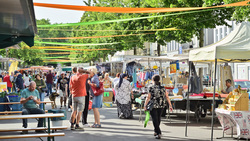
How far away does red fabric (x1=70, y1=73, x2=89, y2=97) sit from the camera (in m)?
13.6

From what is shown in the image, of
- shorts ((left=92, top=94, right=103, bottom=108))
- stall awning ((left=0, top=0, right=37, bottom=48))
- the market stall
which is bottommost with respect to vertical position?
shorts ((left=92, top=94, right=103, bottom=108))

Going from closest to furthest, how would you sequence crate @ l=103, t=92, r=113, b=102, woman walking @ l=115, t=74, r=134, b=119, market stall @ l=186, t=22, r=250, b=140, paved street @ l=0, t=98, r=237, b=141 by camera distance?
market stall @ l=186, t=22, r=250, b=140 < paved street @ l=0, t=98, r=237, b=141 < woman walking @ l=115, t=74, r=134, b=119 < crate @ l=103, t=92, r=113, b=102

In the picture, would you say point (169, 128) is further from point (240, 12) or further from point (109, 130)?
point (240, 12)

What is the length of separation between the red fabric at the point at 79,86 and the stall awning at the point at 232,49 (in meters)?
3.83

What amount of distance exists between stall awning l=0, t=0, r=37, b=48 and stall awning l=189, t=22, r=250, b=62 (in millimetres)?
4783

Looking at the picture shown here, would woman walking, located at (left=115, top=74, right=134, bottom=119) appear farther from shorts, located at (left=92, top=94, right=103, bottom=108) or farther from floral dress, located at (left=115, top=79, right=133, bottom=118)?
shorts, located at (left=92, top=94, right=103, bottom=108)

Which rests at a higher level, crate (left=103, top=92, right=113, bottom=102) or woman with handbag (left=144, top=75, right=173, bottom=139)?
woman with handbag (left=144, top=75, right=173, bottom=139)

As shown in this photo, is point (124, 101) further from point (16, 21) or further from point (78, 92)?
point (16, 21)

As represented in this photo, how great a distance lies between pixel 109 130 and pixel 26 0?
7.64 m

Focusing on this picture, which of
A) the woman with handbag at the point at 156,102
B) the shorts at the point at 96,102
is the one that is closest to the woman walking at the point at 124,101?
the shorts at the point at 96,102

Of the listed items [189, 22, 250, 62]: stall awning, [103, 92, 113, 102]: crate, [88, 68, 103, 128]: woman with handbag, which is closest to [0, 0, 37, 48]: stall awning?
[88, 68, 103, 128]: woman with handbag

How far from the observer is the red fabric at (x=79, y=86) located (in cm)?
1355

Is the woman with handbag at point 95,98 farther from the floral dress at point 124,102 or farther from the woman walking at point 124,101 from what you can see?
the floral dress at point 124,102

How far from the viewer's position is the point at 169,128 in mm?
14391
